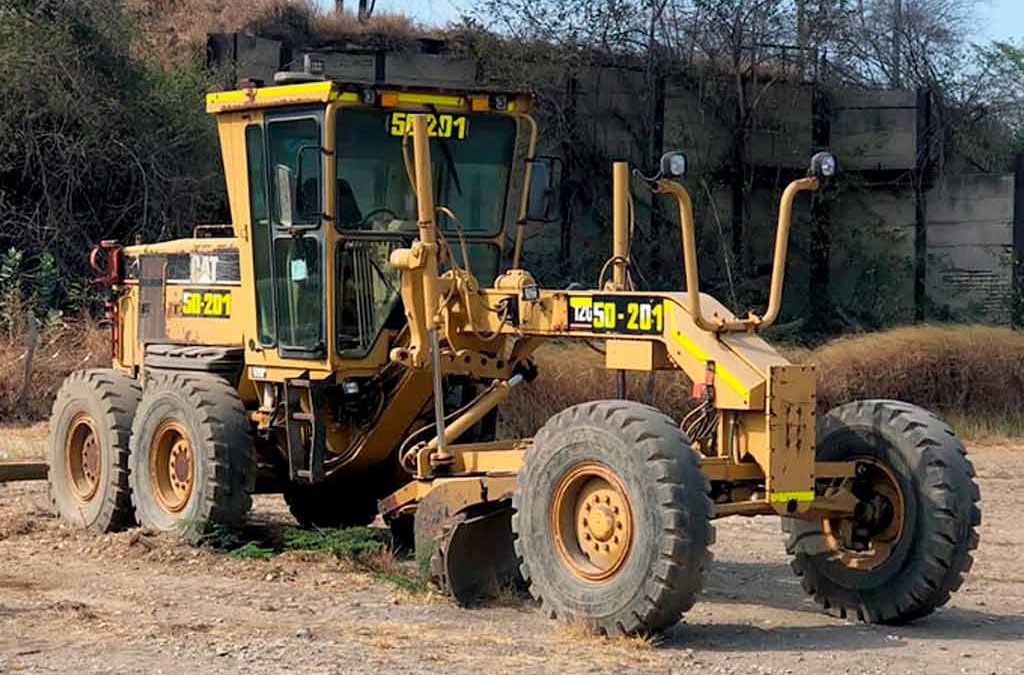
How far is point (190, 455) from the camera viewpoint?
10.8 metres

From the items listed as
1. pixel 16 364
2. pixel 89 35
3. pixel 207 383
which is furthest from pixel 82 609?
pixel 89 35

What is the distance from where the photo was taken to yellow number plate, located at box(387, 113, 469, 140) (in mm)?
10484

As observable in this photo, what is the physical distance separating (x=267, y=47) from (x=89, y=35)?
2477 millimetres

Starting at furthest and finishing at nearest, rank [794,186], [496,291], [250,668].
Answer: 1. [496,291]
2. [794,186]
3. [250,668]

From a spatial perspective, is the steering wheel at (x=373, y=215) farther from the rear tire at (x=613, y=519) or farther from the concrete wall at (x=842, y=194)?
the concrete wall at (x=842, y=194)

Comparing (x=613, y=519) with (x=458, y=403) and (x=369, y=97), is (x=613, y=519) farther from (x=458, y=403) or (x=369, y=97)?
(x=369, y=97)

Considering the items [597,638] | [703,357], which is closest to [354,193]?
[703,357]

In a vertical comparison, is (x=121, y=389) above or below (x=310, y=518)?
above

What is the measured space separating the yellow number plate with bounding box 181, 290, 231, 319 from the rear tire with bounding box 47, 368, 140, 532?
27.0 inches

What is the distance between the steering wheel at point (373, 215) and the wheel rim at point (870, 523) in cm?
319

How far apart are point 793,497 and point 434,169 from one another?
3515 millimetres

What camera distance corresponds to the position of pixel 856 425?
355 inches

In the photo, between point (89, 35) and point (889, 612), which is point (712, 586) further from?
point (89, 35)

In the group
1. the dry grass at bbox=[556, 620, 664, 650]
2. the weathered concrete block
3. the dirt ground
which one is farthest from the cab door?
the weathered concrete block
